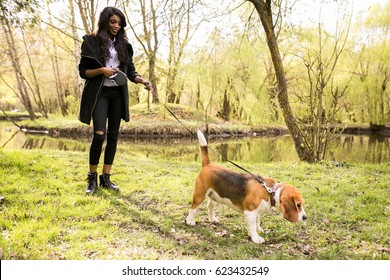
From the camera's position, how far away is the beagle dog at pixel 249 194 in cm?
265

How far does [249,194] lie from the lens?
2846 millimetres

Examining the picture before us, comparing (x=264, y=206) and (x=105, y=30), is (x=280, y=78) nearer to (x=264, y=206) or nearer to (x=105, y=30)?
(x=105, y=30)

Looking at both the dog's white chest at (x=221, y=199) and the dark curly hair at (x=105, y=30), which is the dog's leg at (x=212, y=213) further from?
the dark curly hair at (x=105, y=30)

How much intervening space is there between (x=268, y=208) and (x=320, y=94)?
5.08 m

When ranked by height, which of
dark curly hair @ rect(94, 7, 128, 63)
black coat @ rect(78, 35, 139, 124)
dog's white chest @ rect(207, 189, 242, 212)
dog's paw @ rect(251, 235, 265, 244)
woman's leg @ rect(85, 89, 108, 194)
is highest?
dark curly hair @ rect(94, 7, 128, 63)

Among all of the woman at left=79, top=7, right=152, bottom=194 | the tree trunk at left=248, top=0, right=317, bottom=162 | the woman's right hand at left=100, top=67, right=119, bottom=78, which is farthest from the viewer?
the tree trunk at left=248, top=0, right=317, bottom=162

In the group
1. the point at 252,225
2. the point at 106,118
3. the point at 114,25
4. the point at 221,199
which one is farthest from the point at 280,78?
the point at 252,225

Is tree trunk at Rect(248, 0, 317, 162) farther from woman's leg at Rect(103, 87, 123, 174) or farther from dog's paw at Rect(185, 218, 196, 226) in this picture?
dog's paw at Rect(185, 218, 196, 226)

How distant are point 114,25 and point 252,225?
2801 mm

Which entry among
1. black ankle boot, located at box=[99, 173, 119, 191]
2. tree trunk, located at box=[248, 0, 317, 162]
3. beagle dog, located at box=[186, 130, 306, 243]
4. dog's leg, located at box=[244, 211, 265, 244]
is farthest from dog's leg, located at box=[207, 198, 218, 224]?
tree trunk, located at box=[248, 0, 317, 162]

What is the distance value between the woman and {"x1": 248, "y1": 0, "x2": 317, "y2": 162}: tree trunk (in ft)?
13.0

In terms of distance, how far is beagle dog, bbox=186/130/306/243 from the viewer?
265 centimetres

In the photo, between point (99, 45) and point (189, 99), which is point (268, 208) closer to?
point (99, 45)
